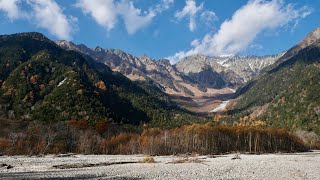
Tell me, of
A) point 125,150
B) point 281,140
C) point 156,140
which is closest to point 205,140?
point 156,140

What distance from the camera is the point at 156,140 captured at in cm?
15438

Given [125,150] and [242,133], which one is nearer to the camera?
[125,150]

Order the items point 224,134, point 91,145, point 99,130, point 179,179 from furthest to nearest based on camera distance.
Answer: point 99,130 → point 224,134 → point 91,145 → point 179,179

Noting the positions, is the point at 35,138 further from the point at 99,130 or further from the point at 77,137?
the point at 99,130

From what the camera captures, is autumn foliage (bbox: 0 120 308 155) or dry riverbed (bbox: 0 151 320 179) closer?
dry riverbed (bbox: 0 151 320 179)

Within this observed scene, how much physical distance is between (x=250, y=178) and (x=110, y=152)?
10615cm

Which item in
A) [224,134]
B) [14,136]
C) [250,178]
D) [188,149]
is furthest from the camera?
[224,134]

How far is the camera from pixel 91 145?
146m

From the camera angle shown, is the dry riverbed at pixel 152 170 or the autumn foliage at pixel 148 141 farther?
the autumn foliage at pixel 148 141

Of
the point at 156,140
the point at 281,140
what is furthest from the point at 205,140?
the point at 281,140

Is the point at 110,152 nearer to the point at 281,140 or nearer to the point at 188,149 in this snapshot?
the point at 188,149

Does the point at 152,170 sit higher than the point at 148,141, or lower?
lower

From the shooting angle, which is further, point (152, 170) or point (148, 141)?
point (148, 141)

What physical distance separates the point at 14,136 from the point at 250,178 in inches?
4357
